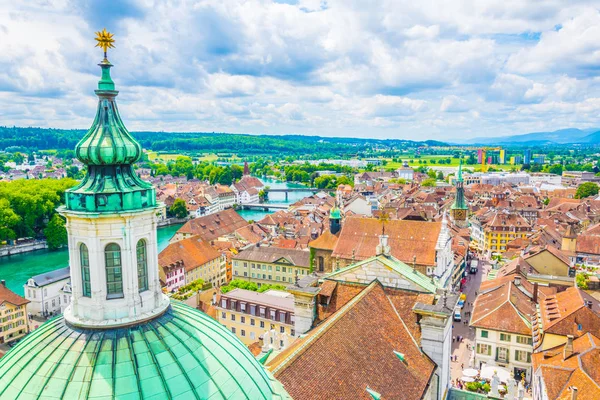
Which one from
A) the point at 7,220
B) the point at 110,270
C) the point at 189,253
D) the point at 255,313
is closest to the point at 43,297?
the point at 189,253

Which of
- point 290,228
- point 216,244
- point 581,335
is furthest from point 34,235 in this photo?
point 581,335

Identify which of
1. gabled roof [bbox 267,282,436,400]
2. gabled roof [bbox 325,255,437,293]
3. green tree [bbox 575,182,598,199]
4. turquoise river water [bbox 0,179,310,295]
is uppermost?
gabled roof [bbox 325,255,437,293]

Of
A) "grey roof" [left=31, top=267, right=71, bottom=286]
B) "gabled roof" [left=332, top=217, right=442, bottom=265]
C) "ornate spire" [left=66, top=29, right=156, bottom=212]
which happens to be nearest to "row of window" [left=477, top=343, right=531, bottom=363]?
"gabled roof" [left=332, top=217, right=442, bottom=265]

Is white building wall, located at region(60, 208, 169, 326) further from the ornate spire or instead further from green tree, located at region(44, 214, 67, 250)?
green tree, located at region(44, 214, 67, 250)

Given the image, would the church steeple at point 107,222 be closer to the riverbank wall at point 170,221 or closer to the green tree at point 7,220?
the green tree at point 7,220

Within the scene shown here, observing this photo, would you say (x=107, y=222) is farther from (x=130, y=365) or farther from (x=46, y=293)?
(x=46, y=293)

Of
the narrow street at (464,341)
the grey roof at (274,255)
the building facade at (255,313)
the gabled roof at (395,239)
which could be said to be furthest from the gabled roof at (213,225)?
the narrow street at (464,341)
